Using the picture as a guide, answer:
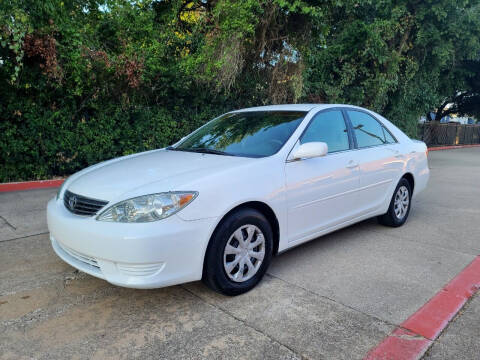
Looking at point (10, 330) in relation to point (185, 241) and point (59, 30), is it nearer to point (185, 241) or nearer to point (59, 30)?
point (185, 241)

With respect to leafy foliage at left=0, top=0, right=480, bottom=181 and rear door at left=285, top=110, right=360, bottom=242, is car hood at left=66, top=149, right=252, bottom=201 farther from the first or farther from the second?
leafy foliage at left=0, top=0, right=480, bottom=181

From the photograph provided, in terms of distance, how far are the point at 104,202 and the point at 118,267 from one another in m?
0.49

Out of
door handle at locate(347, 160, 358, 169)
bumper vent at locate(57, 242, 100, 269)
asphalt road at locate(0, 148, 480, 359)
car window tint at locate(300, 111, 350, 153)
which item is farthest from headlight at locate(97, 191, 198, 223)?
door handle at locate(347, 160, 358, 169)

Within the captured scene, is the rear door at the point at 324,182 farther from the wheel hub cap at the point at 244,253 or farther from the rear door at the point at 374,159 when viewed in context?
the wheel hub cap at the point at 244,253

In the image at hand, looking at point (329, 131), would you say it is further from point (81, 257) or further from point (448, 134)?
point (448, 134)

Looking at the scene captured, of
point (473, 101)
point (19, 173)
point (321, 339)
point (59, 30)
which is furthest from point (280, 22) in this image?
point (473, 101)

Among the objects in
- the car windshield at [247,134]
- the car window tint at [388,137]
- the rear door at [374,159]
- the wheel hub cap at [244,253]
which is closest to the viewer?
the wheel hub cap at [244,253]

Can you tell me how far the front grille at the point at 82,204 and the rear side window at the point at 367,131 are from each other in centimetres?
288

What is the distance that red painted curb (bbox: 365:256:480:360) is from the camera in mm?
2406

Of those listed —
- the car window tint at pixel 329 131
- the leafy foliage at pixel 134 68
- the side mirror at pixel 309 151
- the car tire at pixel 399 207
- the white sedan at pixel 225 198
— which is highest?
the leafy foliage at pixel 134 68

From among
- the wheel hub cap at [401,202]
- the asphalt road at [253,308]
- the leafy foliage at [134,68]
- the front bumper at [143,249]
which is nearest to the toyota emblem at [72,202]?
the front bumper at [143,249]

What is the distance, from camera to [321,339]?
2.55m

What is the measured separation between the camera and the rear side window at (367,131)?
4.47 m

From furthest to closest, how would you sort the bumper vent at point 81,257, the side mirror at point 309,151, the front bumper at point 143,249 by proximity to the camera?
the side mirror at point 309,151, the bumper vent at point 81,257, the front bumper at point 143,249
